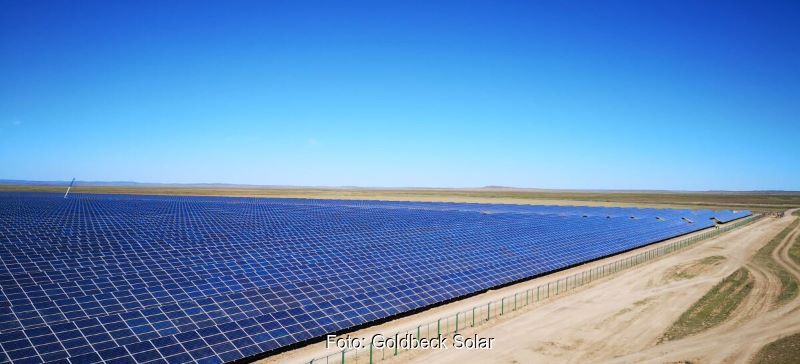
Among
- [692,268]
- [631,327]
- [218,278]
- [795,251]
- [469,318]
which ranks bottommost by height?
[469,318]

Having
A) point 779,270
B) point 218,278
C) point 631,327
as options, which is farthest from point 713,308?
point 218,278

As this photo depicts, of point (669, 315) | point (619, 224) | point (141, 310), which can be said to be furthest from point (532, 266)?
point (619, 224)

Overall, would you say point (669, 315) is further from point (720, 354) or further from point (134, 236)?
point (134, 236)

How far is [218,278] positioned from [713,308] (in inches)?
1422

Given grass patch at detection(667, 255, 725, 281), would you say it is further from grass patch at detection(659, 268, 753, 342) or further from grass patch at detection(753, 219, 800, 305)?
grass patch at detection(753, 219, 800, 305)

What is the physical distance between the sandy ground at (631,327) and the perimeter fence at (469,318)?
1.21 meters

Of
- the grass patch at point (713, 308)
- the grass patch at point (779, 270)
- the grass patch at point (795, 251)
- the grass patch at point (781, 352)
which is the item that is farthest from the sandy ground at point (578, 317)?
the grass patch at point (795, 251)

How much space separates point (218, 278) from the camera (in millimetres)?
31734

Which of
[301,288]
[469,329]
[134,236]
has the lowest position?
[469,329]

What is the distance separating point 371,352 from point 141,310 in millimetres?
13502

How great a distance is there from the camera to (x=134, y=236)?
41.5 meters

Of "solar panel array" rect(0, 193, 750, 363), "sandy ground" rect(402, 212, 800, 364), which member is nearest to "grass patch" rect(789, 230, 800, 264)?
"sandy ground" rect(402, 212, 800, 364)

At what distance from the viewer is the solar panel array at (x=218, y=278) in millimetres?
22281

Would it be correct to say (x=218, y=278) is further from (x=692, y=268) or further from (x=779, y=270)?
(x=779, y=270)
